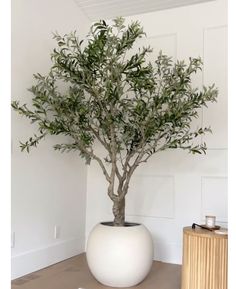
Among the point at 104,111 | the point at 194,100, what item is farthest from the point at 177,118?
the point at 104,111

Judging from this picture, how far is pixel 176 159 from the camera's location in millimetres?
3533

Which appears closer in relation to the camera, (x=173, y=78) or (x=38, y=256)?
(x=173, y=78)

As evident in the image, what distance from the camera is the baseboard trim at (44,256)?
291cm

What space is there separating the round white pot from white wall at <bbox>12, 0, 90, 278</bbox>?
2.18ft

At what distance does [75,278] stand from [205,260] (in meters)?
1.16

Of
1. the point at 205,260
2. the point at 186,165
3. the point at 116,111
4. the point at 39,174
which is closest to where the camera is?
the point at 205,260

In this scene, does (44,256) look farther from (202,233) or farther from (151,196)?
(202,233)

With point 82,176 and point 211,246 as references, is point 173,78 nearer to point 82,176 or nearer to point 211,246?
point 211,246

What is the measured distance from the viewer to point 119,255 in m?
2.57

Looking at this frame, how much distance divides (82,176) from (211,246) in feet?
6.11

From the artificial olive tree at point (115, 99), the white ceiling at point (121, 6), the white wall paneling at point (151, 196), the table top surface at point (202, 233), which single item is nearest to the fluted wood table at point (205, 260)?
the table top surface at point (202, 233)

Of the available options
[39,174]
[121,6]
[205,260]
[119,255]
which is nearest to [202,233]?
[205,260]

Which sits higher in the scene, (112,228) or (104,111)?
(104,111)

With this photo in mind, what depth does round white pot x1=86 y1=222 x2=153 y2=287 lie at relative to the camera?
258 centimetres
